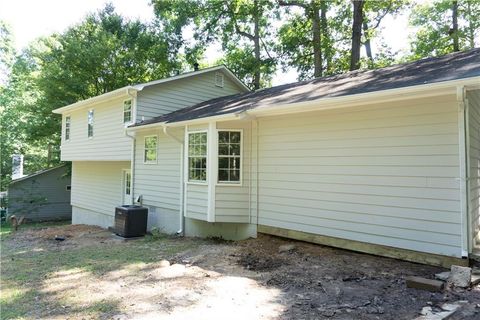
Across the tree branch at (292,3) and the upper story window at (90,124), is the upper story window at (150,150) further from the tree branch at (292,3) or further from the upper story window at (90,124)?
the tree branch at (292,3)

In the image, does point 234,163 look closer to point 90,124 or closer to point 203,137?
point 203,137

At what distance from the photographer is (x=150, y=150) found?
1220 centimetres

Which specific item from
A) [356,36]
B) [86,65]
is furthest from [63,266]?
[86,65]

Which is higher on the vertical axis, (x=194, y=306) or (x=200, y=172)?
(x=200, y=172)

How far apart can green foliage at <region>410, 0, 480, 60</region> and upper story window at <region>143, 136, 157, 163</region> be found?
49.3ft

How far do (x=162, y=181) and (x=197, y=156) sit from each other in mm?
2623

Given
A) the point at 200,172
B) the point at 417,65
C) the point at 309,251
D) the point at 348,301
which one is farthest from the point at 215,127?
the point at 348,301

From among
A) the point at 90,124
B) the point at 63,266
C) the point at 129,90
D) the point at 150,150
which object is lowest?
the point at 63,266

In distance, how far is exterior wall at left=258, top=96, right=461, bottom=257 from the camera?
222 inches

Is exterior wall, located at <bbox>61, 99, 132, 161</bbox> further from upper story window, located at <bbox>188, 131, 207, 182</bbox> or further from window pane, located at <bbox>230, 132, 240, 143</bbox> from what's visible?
window pane, located at <bbox>230, 132, 240, 143</bbox>

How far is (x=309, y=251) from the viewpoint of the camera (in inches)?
277

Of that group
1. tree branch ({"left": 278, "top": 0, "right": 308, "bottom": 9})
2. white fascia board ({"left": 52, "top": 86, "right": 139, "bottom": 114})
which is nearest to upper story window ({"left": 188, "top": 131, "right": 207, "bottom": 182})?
white fascia board ({"left": 52, "top": 86, "right": 139, "bottom": 114})

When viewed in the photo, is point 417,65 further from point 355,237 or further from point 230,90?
point 230,90

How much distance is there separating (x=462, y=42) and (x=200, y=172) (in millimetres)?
16673
